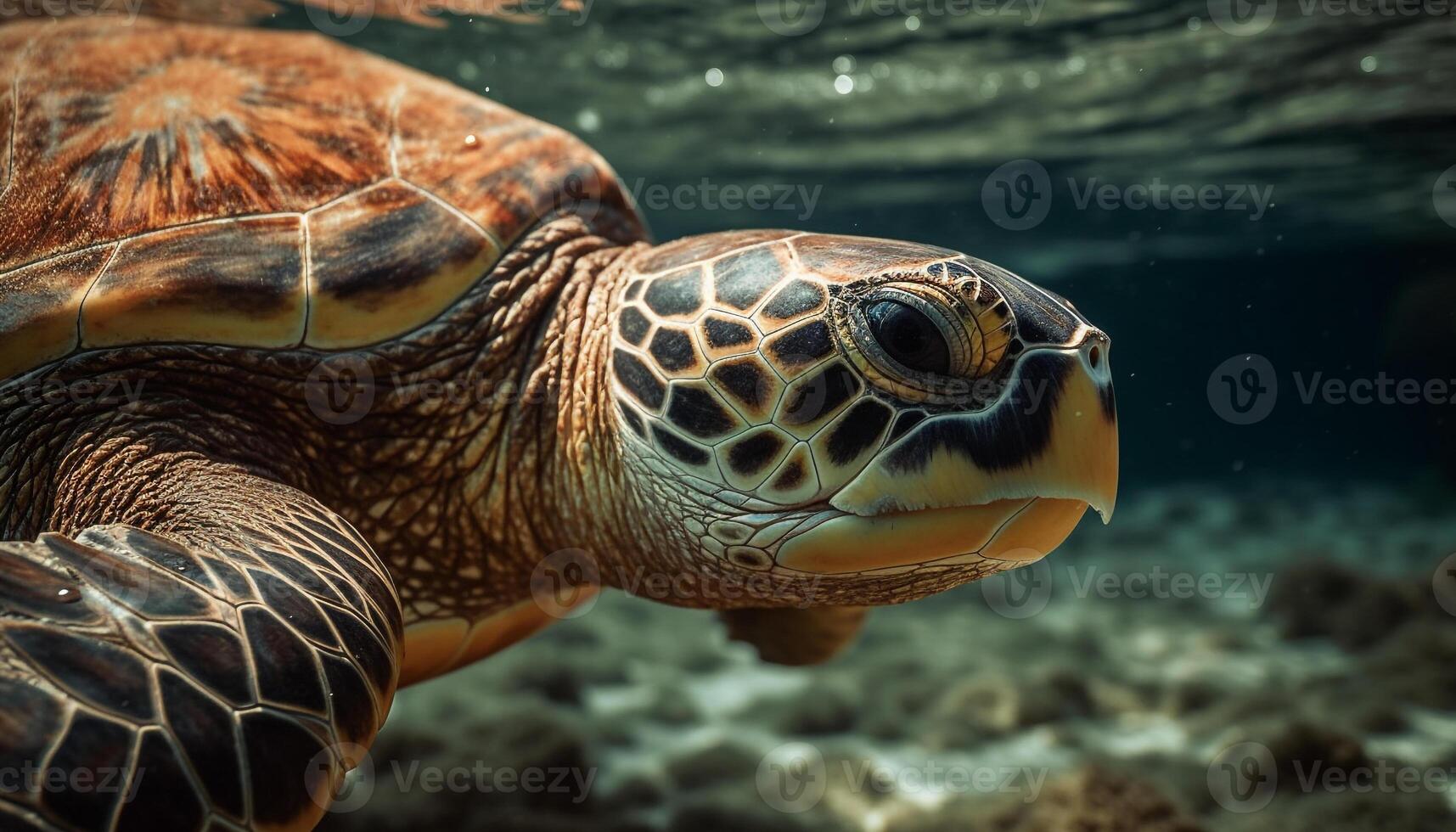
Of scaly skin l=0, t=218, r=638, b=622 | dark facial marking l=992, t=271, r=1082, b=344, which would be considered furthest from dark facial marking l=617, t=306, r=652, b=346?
dark facial marking l=992, t=271, r=1082, b=344

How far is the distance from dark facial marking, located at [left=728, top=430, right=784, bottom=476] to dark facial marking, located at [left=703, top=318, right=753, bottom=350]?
21 cm

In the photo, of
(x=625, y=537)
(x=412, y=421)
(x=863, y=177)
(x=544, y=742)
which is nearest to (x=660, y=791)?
(x=544, y=742)

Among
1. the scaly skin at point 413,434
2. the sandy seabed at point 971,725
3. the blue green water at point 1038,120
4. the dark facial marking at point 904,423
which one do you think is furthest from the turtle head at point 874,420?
the blue green water at point 1038,120

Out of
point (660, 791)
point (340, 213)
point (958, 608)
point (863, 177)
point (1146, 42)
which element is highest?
point (1146, 42)

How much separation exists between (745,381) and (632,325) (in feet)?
1.30

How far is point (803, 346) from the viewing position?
65.6 inches

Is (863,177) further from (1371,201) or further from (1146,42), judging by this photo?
(1371,201)

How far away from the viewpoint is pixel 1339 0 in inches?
240

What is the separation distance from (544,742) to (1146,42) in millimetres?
7452

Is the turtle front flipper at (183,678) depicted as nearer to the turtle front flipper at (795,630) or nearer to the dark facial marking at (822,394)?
the dark facial marking at (822,394)

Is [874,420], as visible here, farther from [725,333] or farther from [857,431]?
[725,333]

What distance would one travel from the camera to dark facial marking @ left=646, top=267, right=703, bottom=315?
185 centimetres

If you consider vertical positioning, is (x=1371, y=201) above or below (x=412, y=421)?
above

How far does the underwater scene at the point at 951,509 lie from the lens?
1646 millimetres
